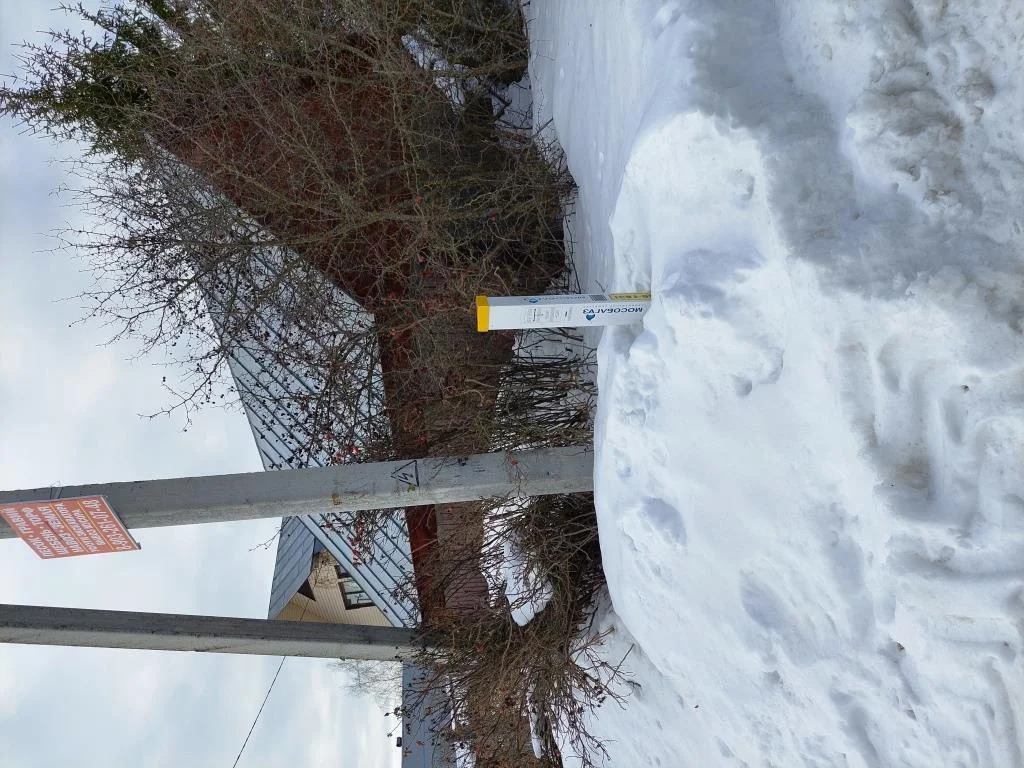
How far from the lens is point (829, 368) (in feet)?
9.11

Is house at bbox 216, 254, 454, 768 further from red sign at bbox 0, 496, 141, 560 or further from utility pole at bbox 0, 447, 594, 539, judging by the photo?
red sign at bbox 0, 496, 141, 560

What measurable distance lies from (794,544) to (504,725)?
4070 millimetres

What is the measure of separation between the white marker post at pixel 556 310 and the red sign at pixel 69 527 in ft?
7.88

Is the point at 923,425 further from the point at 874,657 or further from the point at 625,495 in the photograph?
the point at 625,495

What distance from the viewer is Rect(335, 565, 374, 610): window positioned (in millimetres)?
10953

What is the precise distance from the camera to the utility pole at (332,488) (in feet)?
13.4

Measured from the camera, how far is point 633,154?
329 cm

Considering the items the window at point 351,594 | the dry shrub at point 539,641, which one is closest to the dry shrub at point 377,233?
the dry shrub at point 539,641

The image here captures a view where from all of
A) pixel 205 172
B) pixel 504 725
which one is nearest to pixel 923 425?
pixel 504 725

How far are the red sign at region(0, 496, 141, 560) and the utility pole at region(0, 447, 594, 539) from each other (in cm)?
6

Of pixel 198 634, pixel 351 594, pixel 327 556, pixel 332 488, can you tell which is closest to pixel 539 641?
pixel 332 488

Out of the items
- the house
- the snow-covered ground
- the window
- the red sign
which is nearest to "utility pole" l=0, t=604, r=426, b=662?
the house

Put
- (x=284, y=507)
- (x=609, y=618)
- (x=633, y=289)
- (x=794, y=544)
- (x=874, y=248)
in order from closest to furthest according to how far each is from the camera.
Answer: (x=874, y=248), (x=794, y=544), (x=633, y=289), (x=284, y=507), (x=609, y=618)

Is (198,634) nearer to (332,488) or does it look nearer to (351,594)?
(332,488)
